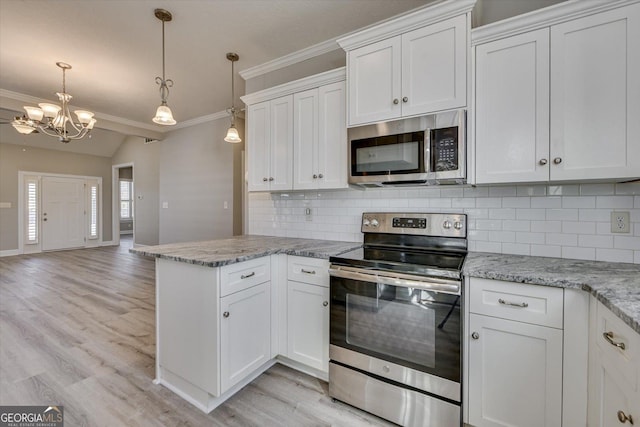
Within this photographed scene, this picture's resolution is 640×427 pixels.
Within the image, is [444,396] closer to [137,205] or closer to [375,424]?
[375,424]

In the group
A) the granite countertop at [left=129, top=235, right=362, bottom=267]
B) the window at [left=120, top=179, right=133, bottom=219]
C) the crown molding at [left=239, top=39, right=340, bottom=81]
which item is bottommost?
the granite countertop at [left=129, top=235, right=362, bottom=267]

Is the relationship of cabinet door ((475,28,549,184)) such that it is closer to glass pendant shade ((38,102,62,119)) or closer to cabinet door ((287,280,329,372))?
cabinet door ((287,280,329,372))

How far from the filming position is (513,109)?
157 cm

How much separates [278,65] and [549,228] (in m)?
2.77

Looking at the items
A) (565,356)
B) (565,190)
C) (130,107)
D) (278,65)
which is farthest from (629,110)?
(130,107)

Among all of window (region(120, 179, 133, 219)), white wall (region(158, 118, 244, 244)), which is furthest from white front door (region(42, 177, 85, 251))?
white wall (region(158, 118, 244, 244))

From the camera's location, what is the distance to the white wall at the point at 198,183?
4871 millimetres

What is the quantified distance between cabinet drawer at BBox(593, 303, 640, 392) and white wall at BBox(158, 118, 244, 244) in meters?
4.49

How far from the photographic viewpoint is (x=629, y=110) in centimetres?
134

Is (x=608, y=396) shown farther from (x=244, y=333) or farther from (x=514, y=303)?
(x=244, y=333)

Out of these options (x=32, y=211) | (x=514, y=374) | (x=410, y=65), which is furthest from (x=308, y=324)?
(x=32, y=211)

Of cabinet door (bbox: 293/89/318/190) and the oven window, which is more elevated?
cabinet door (bbox: 293/89/318/190)

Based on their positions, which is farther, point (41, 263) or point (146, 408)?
point (41, 263)

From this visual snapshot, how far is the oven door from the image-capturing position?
55.2 inches
